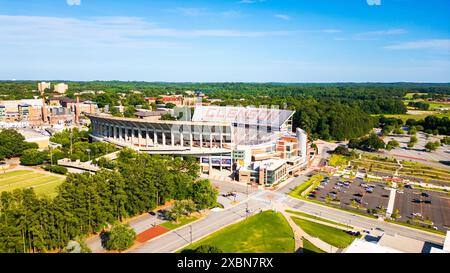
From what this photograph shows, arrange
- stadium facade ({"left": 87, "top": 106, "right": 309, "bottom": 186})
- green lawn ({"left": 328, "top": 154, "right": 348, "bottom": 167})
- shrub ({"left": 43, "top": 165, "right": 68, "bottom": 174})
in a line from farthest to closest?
1. green lawn ({"left": 328, "top": 154, "right": 348, "bottom": 167})
2. stadium facade ({"left": 87, "top": 106, "right": 309, "bottom": 186})
3. shrub ({"left": 43, "top": 165, "right": 68, "bottom": 174})

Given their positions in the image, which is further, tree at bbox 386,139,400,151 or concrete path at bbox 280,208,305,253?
tree at bbox 386,139,400,151

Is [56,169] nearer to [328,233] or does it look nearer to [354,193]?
[328,233]

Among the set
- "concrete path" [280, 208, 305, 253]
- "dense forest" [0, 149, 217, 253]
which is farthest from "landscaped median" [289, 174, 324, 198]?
"dense forest" [0, 149, 217, 253]

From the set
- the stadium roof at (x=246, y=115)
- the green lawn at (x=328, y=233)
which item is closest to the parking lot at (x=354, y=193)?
the green lawn at (x=328, y=233)

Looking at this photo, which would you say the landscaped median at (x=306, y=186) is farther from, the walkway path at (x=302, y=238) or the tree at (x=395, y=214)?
the tree at (x=395, y=214)

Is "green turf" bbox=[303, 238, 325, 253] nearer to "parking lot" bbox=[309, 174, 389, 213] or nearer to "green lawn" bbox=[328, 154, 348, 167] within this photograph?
"parking lot" bbox=[309, 174, 389, 213]
